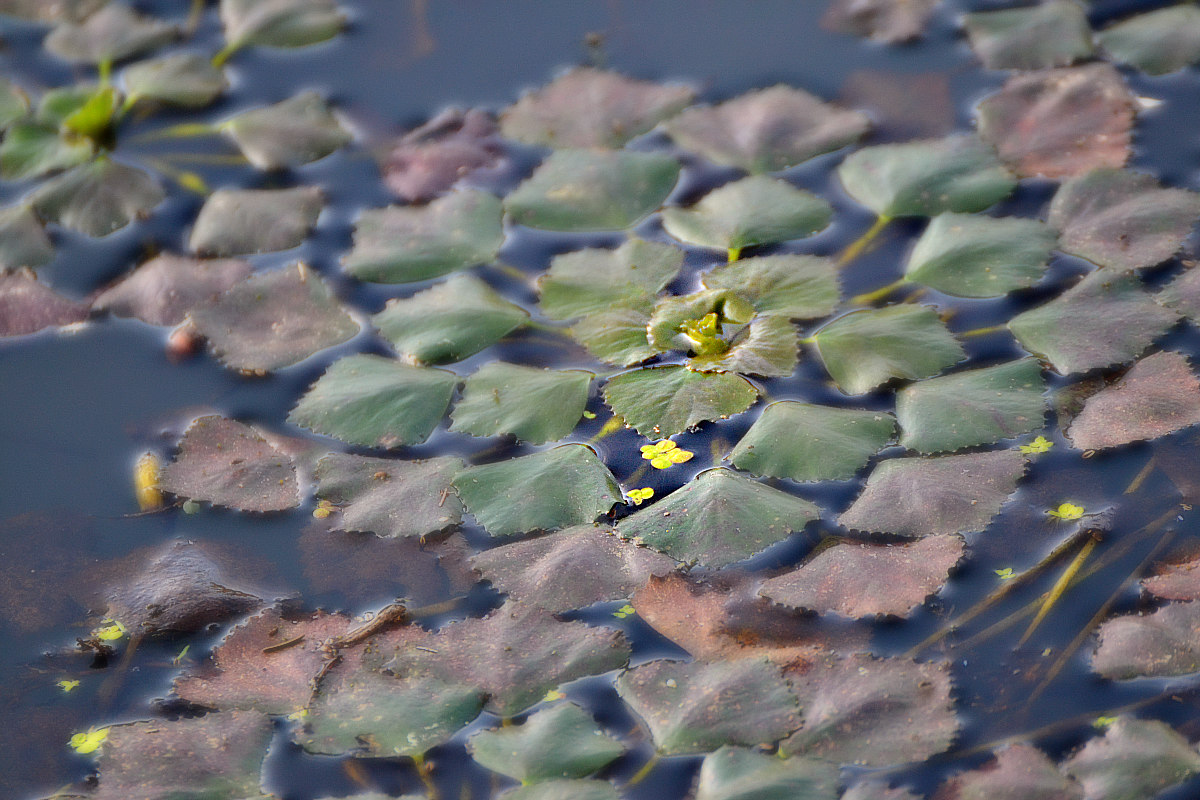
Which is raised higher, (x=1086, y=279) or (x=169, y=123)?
(x=169, y=123)

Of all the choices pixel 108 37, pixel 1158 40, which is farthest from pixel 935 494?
pixel 108 37

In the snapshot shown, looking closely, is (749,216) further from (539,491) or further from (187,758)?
(187,758)

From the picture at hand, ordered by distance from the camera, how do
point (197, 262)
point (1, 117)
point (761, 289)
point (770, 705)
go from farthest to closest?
1. point (1, 117)
2. point (197, 262)
3. point (761, 289)
4. point (770, 705)

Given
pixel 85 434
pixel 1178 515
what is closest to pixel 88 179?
pixel 85 434

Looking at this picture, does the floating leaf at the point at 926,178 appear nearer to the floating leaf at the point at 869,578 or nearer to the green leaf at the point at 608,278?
the green leaf at the point at 608,278

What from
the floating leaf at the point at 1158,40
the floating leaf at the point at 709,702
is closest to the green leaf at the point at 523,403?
the floating leaf at the point at 709,702

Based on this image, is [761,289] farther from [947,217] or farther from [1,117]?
[1,117]

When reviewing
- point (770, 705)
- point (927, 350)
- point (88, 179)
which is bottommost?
point (770, 705)

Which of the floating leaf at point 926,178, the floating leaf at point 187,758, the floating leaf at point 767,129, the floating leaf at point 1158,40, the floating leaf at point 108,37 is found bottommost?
the floating leaf at point 187,758

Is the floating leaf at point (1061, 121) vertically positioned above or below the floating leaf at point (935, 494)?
above

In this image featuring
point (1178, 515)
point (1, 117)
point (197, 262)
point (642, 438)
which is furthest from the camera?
point (1, 117)
